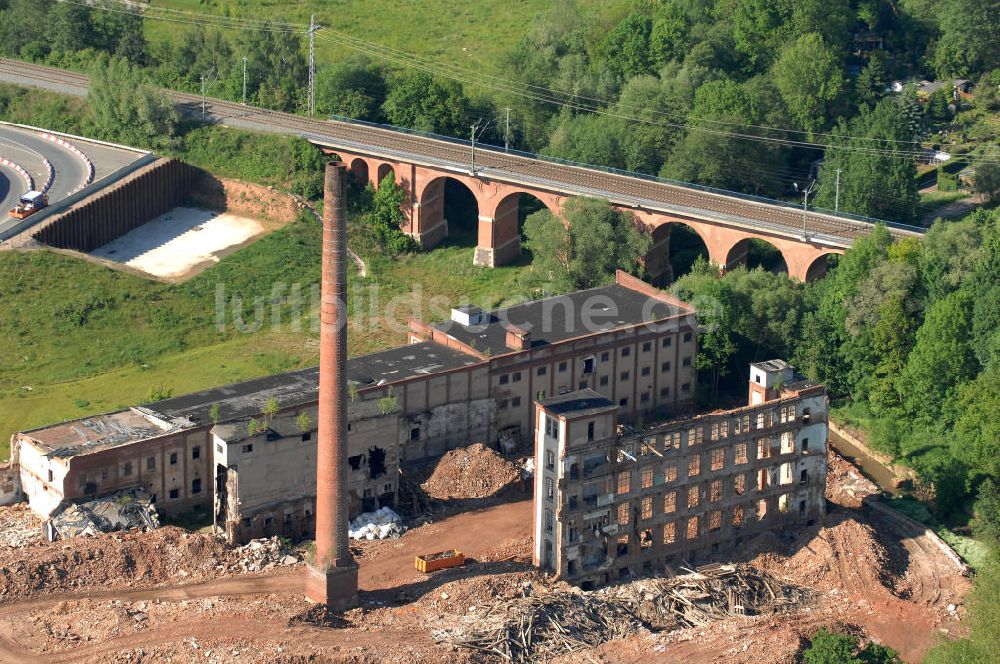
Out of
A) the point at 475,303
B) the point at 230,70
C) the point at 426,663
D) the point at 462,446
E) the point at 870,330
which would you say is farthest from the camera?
the point at 230,70

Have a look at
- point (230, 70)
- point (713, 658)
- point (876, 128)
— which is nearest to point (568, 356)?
point (713, 658)

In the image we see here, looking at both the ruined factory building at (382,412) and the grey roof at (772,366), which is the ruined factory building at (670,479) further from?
the ruined factory building at (382,412)

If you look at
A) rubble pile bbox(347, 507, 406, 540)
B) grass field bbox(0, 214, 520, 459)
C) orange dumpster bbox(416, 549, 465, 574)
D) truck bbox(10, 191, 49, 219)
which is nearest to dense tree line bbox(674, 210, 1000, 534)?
grass field bbox(0, 214, 520, 459)

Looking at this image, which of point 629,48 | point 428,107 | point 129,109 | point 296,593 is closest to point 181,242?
point 129,109

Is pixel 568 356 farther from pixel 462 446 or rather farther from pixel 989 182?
pixel 989 182

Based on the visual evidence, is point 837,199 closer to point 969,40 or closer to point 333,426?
point 969,40

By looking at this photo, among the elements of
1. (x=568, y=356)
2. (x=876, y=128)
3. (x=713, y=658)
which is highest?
(x=876, y=128)
